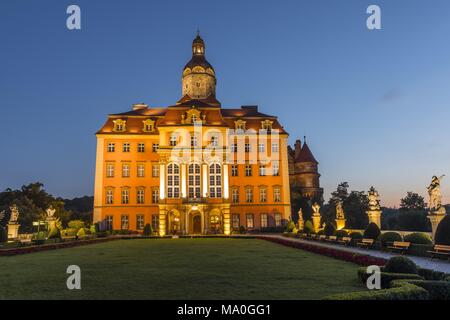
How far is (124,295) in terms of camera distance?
30.7ft

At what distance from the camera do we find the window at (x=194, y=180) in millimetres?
44594

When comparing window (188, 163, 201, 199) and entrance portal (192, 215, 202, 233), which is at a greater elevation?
window (188, 163, 201, 199)

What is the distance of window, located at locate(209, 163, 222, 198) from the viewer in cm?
4500

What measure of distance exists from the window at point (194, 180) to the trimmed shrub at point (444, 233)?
29.7m

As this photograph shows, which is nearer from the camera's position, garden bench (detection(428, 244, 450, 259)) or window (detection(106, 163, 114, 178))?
garden bench (detection(428, 244, 450, 259))

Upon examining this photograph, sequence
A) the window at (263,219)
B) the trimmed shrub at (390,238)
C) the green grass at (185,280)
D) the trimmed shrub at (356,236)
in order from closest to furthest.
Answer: the green grass at (185,280), the trimmed shrub at (390,238), the trimmed shrub at (356,236), the window at (263,219)

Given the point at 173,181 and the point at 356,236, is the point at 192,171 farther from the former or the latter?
the point at 356,236

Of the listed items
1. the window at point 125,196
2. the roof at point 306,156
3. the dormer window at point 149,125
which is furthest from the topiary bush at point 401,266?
the roof at point 306,156

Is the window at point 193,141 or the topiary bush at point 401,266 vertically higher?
the window at point 193,141

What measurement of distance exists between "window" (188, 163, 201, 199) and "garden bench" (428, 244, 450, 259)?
1172 inches

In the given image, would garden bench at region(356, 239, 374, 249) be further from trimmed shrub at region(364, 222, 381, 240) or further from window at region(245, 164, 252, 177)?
window at region(245, 164, 252, 177)

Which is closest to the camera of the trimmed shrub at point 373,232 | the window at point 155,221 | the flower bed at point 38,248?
the flower bed at point 38,248

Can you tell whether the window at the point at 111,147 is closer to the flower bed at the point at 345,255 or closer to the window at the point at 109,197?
the window at the point at 109,197

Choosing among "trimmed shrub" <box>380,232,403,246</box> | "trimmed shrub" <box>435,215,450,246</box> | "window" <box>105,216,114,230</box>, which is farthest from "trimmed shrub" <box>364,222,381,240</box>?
"window" <box>105,216,114,230</box>
